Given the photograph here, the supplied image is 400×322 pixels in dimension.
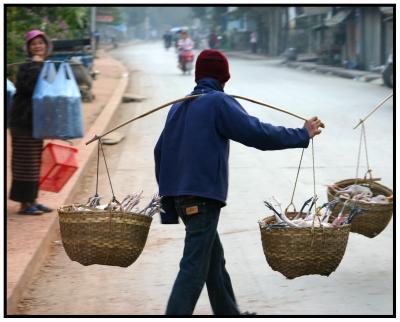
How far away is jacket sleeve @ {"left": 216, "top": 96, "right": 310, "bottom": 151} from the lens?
15.7 ft

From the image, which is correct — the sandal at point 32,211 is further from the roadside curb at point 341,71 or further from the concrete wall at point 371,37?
the concrete wall at point 371,37

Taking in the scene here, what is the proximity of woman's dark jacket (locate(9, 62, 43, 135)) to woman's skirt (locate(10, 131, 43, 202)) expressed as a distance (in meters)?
0.10

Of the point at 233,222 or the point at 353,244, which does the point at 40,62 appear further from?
the point at 353,244

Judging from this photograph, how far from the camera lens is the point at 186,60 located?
31688mm

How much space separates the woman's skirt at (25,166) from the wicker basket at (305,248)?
3.41 metres

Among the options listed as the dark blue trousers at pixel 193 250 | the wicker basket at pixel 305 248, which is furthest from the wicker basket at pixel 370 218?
the dark blue trousers at pixel 193 250

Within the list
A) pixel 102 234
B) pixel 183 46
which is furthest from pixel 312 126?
pixel 183 46

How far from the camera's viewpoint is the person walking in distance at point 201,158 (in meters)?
4.78

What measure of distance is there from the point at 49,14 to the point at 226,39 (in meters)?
42.9

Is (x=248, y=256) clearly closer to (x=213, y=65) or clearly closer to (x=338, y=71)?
(x=213, y=65)

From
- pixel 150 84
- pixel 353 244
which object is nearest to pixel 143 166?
pixel 353 244

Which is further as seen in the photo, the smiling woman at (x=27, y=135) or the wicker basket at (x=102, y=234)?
the smiling woman at (x=27, y=135)

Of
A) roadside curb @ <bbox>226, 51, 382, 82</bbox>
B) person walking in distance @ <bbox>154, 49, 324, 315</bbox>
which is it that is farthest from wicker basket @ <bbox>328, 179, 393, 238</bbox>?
roadside curb @ <bbox>226, 51, 382, 82</bbox>
